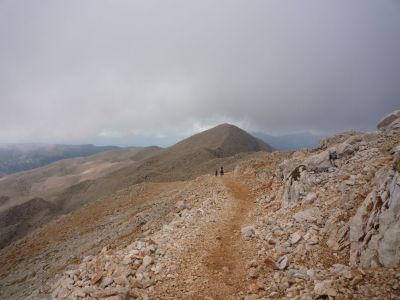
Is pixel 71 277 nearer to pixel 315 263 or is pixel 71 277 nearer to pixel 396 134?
pixel 315 263

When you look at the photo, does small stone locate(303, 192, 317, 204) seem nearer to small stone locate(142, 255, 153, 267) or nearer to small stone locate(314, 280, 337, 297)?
small stone locate(314, 280, 337, 297)

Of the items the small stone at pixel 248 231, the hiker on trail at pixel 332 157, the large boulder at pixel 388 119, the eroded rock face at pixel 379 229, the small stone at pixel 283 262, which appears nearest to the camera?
the eroded rock face at pixel 379 229

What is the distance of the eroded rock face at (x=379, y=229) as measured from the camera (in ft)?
40.4

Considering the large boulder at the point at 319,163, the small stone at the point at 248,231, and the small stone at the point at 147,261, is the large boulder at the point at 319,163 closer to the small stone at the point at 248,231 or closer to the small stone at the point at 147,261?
the small stone at the point at 248,231

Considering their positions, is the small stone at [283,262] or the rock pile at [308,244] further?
the small stone at [283,262]

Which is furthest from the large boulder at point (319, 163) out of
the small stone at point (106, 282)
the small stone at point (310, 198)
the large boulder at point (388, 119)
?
the small stone at point (106, 282)

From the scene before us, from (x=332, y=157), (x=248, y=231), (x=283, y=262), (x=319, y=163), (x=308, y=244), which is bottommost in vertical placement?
(x=283, y=262)

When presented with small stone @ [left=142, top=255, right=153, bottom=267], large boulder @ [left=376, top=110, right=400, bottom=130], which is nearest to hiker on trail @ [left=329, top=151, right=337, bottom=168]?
large boulder @ [left=376, top=110, right=400, bottom=130]

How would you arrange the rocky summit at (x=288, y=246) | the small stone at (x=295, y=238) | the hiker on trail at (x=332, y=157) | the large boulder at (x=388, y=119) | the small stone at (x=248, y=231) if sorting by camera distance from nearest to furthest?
the rocky summit at (x=288, y=246) → the small stone at (x=295, y=238) → the small stone at (x=248, y=231) → the hiker on trail at (x=332, y=157) → the large boulder at (x=388, y=119)

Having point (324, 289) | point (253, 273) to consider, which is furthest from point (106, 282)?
point (324, 289)

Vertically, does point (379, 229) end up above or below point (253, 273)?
above

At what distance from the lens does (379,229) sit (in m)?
13.4

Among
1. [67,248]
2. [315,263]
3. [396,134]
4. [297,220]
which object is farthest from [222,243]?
[67,248]

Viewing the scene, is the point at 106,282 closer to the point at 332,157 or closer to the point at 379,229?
the point at 379,229
